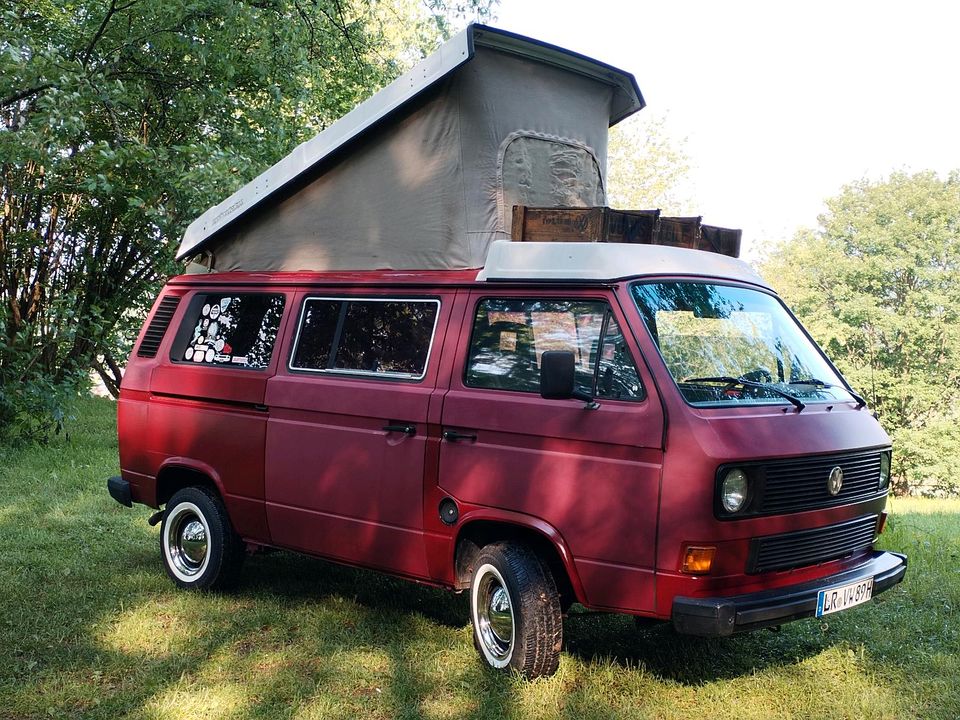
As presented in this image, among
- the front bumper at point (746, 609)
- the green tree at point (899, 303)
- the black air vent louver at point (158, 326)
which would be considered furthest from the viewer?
the green tree at point (899, 303)

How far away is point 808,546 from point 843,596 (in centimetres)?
29

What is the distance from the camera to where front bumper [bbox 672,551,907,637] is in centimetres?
427

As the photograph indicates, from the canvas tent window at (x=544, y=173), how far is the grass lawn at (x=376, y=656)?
2525mm

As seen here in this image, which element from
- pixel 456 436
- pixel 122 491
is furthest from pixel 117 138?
pixel 456 436

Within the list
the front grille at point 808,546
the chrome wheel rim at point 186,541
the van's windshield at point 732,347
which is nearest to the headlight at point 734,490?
the front grille at point 808,546

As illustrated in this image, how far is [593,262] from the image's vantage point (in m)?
4.93

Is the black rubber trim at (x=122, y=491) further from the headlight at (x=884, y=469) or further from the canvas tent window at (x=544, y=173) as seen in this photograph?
the headlight at (x=884, y=469)

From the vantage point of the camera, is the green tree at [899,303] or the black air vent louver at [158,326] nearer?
the black air vent louver at [158,326]

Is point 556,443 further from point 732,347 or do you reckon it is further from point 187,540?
point 187,540

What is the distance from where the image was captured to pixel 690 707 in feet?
15.4

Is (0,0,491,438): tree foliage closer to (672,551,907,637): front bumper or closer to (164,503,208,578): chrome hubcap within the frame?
(164,503,208,578): chrome hubcap

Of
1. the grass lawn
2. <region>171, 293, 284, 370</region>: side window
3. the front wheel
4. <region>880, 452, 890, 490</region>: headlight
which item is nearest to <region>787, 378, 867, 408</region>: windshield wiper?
<region>880, 452, 890, 490</region>: headlight

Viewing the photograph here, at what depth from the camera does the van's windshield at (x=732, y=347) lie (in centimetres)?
477

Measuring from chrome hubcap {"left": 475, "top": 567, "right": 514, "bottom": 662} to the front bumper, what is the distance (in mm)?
1013
